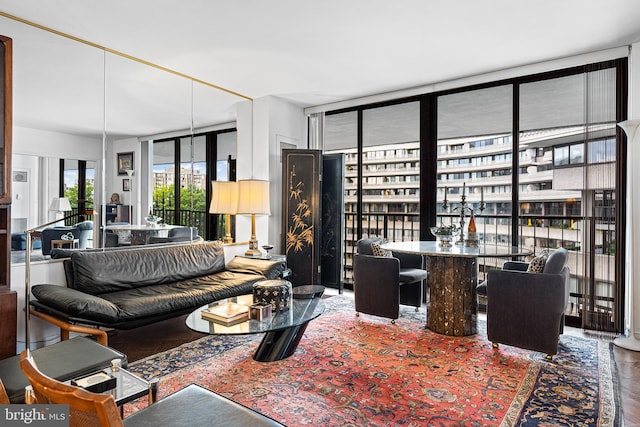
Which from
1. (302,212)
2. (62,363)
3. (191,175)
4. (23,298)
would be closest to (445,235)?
(302,212)

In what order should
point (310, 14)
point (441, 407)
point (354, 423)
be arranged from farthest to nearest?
point (310, 14)
point (441, 407)
point (354, 423)

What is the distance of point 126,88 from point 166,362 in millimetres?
2734

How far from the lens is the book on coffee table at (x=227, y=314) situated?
2.53 metres

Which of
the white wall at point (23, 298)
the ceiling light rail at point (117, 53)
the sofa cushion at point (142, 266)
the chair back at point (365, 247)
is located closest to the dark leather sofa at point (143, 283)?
the sofa cushion at point (142, 266)

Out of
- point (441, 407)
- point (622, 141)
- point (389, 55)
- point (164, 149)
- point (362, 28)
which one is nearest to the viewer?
point (441, 407)

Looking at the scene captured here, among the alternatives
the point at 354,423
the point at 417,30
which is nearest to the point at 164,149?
the point at 417,30

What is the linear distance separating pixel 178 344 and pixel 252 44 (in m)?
2.75

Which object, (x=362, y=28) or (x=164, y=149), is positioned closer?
(x=362, y=28)

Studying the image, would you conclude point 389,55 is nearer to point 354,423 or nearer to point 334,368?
point 334,368

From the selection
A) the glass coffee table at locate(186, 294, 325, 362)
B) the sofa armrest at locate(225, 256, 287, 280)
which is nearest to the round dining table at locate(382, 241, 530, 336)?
the glass coffee table at locate(186, 294, 325, 362)

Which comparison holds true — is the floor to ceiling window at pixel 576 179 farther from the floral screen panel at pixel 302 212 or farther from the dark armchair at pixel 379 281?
the floral screen panel at pixel 302 212

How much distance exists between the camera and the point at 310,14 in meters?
3.04

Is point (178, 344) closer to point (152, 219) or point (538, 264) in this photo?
point (152, 219)

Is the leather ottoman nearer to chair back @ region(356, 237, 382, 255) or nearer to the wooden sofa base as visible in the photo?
the wooden sofa base
